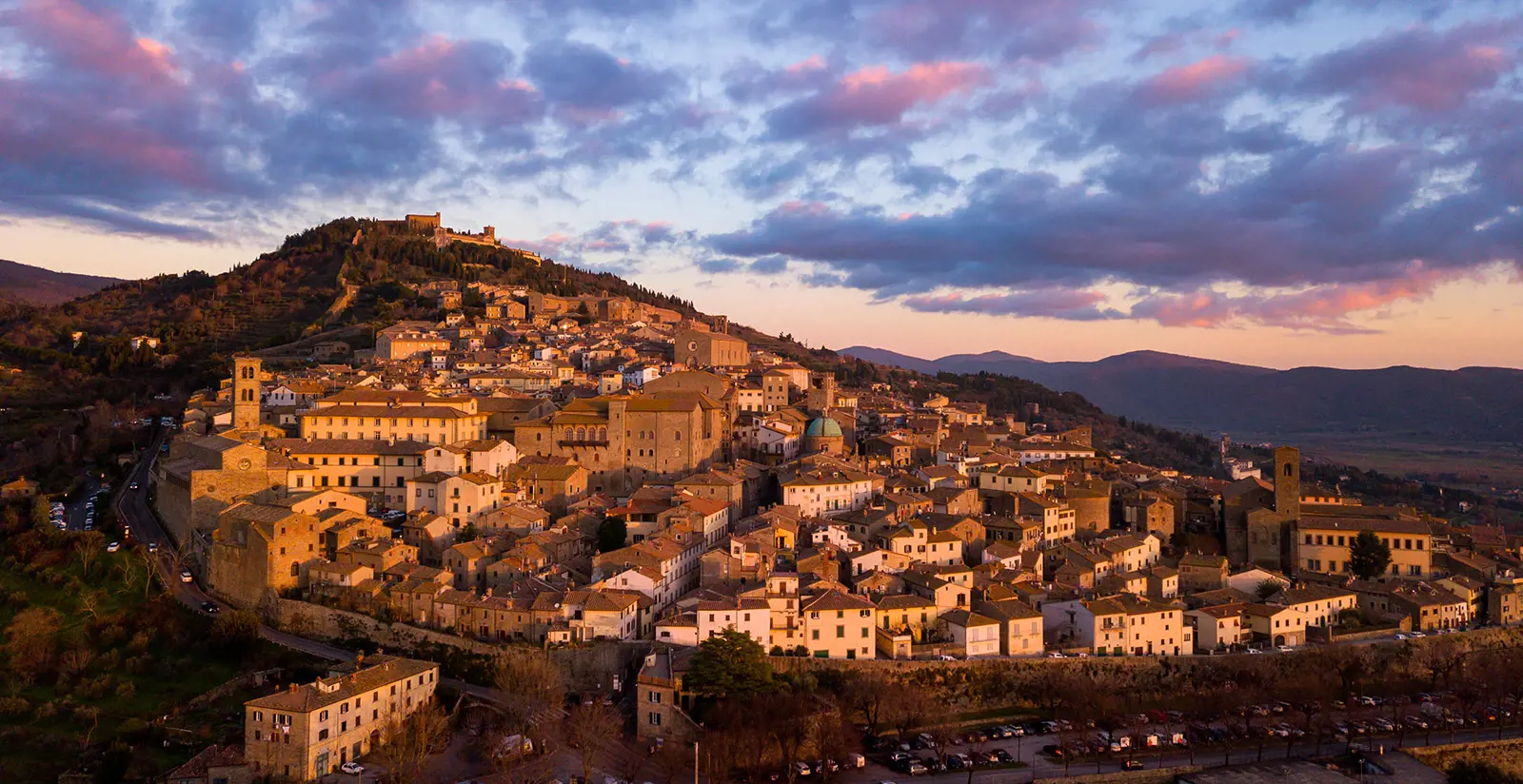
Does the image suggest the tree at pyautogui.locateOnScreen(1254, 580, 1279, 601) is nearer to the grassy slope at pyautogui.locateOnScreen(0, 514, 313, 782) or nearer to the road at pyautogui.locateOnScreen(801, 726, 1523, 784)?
the road at pyautogui.locateOnScreen(801, 726, 1523, 784)

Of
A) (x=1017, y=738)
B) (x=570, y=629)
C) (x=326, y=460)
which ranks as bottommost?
(x=1017, y=738)

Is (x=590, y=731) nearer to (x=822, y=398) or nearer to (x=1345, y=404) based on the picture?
(x=822, y=398)

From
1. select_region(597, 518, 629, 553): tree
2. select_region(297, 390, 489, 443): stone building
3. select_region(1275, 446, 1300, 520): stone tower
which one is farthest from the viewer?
select_region(297, 390, 489, 443): stone building

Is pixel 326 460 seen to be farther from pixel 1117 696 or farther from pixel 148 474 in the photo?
pixel 1117 696

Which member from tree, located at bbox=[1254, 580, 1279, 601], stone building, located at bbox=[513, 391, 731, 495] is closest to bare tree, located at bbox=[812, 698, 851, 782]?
tree, located at bbox=[1254, 580, 1279, 601]

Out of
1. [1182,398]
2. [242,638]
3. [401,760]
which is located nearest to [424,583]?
[242,638]

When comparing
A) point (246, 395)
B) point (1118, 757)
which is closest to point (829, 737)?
point (1118, 757)
